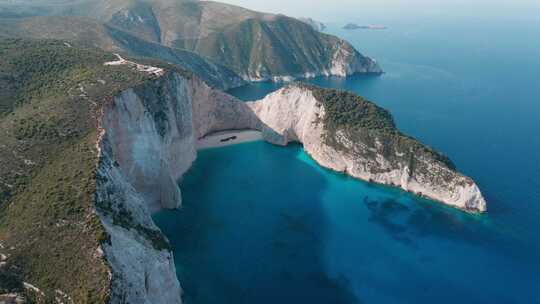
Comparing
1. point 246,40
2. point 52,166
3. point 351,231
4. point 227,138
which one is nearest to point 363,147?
point 351,231

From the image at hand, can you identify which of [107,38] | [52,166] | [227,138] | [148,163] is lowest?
[227,138]

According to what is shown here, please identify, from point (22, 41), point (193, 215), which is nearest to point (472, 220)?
point (193, 215)

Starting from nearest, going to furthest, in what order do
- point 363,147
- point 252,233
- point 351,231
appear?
1. point 252,233
2. point 351,231
3. point 363,147

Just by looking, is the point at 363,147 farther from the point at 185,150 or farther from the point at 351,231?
the point at 185,150

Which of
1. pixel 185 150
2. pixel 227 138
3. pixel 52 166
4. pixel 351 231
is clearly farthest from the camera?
pixel 227 138

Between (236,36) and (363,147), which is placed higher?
(236,36)

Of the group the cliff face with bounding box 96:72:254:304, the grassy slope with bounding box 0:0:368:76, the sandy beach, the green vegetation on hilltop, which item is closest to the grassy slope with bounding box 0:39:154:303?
the cliff face with bounding box 96:72:254:304
